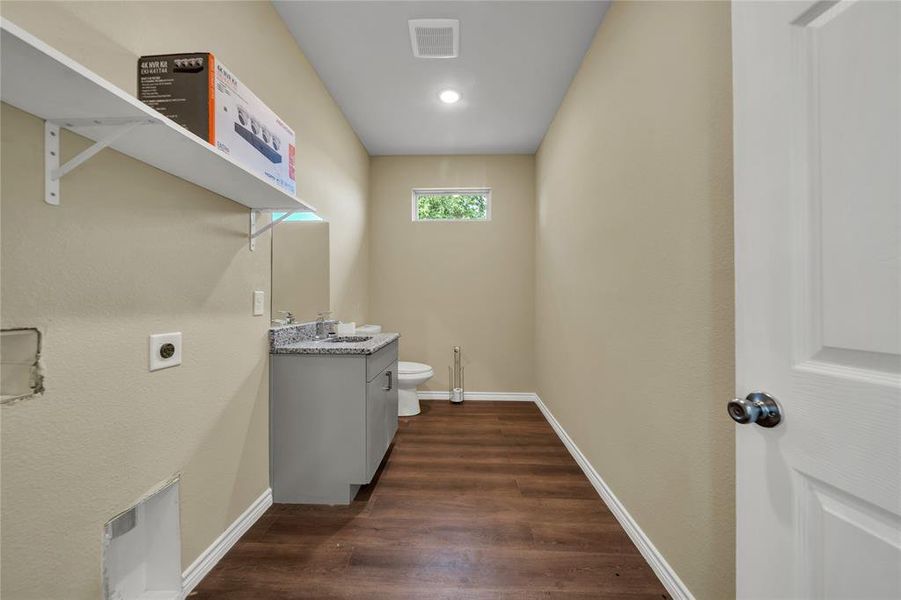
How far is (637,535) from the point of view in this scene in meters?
1.55

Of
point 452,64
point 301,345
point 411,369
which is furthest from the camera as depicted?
point 411,369

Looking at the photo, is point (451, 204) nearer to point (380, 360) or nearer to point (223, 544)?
point (380, 360)

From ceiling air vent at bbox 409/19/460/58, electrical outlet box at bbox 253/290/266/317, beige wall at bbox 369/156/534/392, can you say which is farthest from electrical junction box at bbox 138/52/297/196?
beige wall at bbox 369/156/534/392

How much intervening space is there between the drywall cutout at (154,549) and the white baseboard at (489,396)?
2598 mm

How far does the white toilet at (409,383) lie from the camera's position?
3.00 meters

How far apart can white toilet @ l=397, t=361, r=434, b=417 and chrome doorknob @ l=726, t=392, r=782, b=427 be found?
2504 mm

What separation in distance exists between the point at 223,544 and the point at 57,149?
1.53 m

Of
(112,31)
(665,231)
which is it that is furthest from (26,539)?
(665,231)

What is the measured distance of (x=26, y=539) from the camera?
2.76 feet

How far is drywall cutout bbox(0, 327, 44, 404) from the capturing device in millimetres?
798

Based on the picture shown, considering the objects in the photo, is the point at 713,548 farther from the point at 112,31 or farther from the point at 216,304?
the point at 112,31

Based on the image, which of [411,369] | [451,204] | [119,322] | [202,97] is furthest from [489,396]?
[202,97]

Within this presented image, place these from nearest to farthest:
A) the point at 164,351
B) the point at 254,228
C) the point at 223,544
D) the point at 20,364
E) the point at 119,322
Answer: the point at 20,364
the point at 119,322
the point at 164,351
the point at 223,544
the point at 254,228

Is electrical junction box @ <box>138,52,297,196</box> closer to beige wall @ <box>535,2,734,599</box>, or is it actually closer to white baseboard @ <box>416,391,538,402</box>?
beige wall @ <box>535,2,734,599</box>
